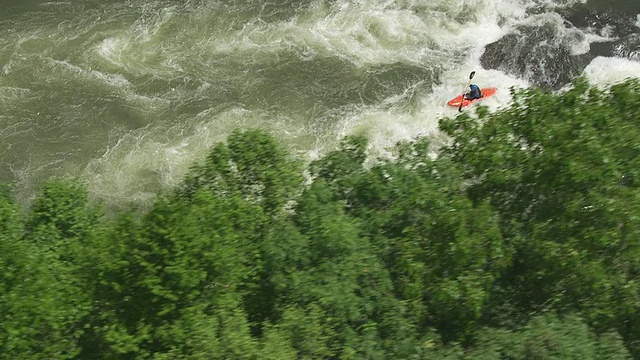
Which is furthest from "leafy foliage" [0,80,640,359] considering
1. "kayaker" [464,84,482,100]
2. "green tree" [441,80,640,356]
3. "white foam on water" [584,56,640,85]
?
"white foam on water" [584,56,640,85]

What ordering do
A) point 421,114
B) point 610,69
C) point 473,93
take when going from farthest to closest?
point 610,69 → point 421,114 → point 473,93

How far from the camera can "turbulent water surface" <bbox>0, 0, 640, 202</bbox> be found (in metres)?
23.2

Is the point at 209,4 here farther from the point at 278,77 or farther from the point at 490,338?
the point at 490,338

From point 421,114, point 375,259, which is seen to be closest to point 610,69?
point 421,114

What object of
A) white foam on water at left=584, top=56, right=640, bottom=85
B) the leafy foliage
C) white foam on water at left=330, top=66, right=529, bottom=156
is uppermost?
white foam on water at left=584, top=56, right=640, bottom=85

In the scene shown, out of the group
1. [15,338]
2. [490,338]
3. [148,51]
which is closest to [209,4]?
[148,51]

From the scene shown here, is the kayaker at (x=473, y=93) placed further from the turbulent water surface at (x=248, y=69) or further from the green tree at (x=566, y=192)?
the green tree at (x=566, y=192)

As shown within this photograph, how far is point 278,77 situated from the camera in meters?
25.2

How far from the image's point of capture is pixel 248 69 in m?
25.4

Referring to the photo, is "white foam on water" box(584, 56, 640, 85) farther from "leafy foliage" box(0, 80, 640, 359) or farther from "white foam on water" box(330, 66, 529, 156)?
"leafy foliage" box(0, 80, 640, 359)

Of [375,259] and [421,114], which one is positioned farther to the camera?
[421,114]

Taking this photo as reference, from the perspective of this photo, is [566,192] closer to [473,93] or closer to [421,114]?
[473,93]

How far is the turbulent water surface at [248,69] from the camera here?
23172 mm

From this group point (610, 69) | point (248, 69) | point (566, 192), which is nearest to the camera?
point (566, 192)
